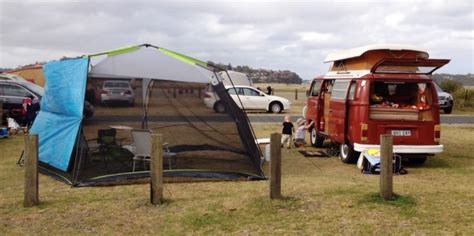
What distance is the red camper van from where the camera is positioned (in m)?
10.0

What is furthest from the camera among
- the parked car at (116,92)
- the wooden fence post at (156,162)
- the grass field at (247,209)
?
the parked car at (116,92)

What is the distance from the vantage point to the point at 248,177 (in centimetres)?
880

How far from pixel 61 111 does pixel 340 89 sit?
545 centimetres

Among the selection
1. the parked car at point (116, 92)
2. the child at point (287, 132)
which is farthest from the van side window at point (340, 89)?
the parked car at point (116, 92)

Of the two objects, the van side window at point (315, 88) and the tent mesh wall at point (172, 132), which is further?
the van side window at point (315, 88)

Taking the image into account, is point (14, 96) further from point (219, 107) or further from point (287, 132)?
point (219, 107)

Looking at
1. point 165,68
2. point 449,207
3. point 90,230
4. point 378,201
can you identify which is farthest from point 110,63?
point 449,207

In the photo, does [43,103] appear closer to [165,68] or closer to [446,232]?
[165,68]

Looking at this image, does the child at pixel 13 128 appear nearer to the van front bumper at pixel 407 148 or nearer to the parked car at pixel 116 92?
the parked car at pixel 116 92

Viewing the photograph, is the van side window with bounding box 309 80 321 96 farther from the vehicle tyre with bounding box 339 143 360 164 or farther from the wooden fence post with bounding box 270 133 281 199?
the wooden fence post with bounding box 270 133 281 199

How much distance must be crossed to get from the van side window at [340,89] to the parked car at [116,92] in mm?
4113

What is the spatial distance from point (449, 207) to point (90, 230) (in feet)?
13.3

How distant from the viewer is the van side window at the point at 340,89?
1090 centimetres

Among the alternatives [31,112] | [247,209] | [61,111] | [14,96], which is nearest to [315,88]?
[61,111]
